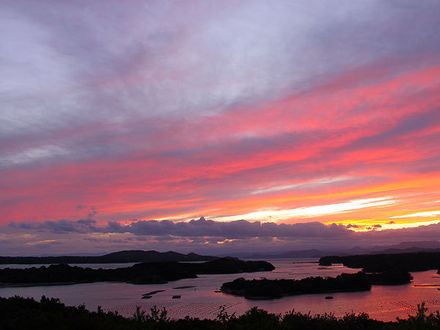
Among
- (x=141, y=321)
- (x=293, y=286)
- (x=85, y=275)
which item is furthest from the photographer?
(x=85, y=275)

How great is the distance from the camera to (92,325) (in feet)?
64.3

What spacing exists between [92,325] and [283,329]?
11.2 metres

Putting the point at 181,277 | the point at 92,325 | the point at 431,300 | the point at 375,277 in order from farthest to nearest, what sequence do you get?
the point at 181,277
the point at 375,277
the point at 431,300
the point at 92,325

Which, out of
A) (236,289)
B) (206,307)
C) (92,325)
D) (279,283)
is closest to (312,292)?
(279,283)

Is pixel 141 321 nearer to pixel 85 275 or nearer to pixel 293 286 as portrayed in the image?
pixel 293 286

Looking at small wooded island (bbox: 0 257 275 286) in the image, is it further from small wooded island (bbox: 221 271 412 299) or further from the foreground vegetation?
the foreground vegetation

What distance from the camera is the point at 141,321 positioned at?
2295cm

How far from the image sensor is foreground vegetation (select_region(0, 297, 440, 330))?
715 inches

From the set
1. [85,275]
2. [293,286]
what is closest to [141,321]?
[293,286]

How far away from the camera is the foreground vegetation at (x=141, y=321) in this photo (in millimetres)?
18172

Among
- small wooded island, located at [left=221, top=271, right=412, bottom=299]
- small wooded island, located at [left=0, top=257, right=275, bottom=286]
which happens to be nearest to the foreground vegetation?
small wooded island, located at [left=221, top=271, right=412, bottom=299]

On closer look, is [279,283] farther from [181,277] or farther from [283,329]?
[181,277]

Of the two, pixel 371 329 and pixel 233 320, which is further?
pixel 371 329

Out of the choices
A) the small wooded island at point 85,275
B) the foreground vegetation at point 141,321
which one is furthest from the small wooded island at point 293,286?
the small wooded island at point 85,275
